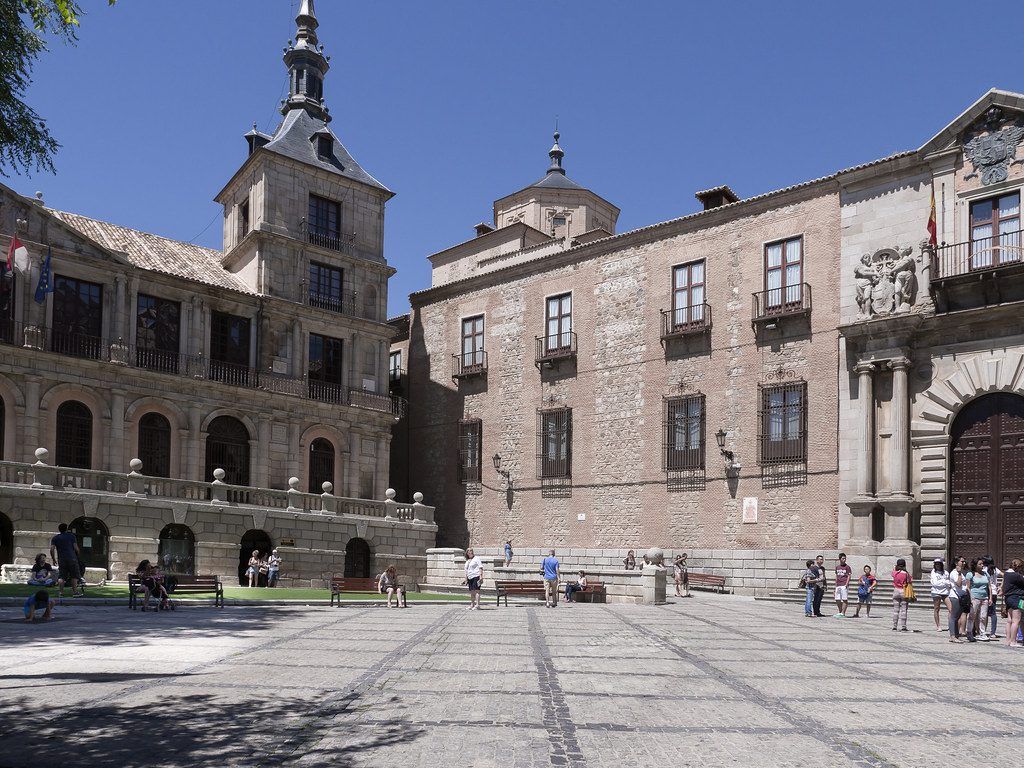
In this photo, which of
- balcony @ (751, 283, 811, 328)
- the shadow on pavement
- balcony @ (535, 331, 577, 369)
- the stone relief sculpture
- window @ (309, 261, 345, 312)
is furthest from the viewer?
window @ (309, 261, 345, 312)

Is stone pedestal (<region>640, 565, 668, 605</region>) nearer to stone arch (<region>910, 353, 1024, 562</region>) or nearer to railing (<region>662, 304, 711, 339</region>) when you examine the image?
stone arch (<region>910, 353, 1024, 562</region>)

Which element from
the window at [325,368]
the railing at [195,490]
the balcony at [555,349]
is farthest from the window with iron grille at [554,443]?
the window at [325,368]

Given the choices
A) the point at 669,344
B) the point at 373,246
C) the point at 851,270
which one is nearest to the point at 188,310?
the point at 373,246

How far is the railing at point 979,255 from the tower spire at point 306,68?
93.7ft

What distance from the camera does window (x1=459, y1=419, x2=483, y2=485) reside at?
3916cm

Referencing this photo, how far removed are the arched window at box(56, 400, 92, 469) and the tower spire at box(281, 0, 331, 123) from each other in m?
18.3

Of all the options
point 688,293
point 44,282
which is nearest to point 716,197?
point 688,293

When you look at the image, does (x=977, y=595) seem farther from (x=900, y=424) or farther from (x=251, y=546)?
(x=251, y=546)

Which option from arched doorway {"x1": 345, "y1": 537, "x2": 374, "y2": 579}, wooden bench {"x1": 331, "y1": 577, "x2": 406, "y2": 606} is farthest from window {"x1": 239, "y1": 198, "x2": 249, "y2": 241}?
wooden bench {"x1": 331, "y1": 577, "x2": 406, "y2": 606}

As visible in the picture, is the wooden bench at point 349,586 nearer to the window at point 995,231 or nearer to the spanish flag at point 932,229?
the spanish flag at point 932,229

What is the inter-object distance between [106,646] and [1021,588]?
48.8ft

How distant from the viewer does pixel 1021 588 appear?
655 inches

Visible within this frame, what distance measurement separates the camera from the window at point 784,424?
30.0 meters

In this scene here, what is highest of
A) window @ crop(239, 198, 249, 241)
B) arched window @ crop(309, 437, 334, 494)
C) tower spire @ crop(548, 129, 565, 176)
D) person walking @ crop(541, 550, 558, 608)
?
tower spire @ crop(548, 129, 565, 176)
